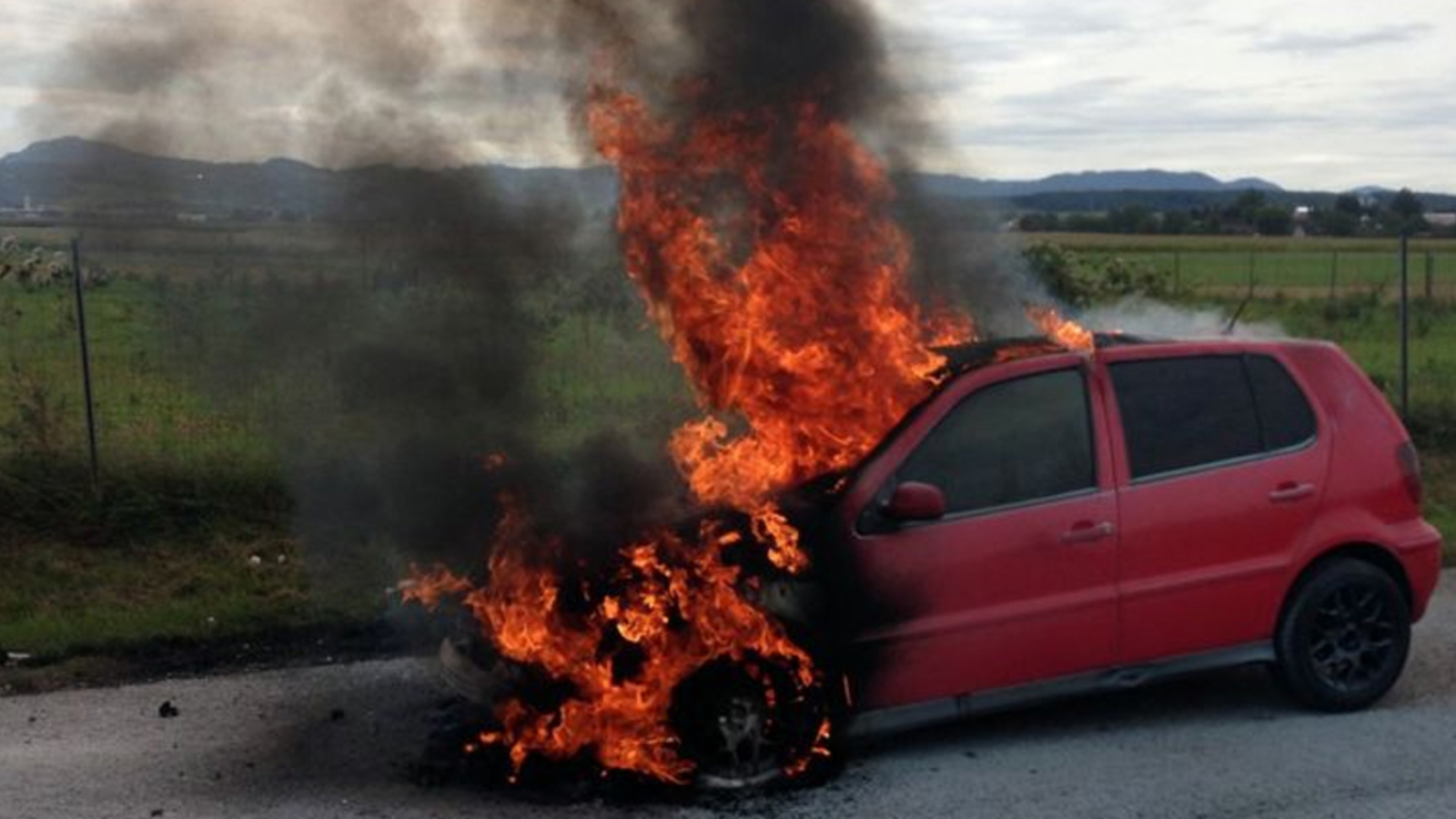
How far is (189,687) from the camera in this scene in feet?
26.0

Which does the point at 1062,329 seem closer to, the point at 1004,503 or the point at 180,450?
the point at 1004,503

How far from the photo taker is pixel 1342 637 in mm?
6898

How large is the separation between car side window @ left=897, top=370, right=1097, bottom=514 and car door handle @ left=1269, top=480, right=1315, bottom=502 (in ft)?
2.73

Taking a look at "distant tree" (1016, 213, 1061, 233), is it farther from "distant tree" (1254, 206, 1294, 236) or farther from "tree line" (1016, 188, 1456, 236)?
"distant tree" (1254, 206, 1294, 236)

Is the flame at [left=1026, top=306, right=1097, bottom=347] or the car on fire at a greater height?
the flame at [left=1026, top=306, right=1097, bottom=347]

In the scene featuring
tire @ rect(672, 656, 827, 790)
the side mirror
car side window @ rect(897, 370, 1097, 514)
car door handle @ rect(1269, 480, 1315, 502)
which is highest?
car side window @ rect(897, 370, 1097, 514)

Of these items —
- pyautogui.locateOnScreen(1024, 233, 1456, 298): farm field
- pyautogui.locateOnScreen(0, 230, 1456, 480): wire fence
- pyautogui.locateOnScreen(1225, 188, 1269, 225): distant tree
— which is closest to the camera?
pyautogui.locateOnScreen(0, 230, 1456, 480): wire fence

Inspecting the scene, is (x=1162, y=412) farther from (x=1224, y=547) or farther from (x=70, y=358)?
(x=70, y=358)

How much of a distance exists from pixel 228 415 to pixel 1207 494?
576cm

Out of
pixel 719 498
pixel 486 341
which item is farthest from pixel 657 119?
pixel 719 498

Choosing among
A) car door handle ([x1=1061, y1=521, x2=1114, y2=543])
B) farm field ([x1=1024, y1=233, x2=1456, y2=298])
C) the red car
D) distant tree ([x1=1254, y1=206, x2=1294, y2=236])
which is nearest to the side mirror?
the red car

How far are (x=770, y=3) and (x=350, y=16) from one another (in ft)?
6.26

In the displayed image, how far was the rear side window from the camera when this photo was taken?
21.9 feet

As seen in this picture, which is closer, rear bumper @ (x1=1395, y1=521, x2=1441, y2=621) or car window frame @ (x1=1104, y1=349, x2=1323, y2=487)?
car window frame @ (x1=1104, y1=349, x2=1323, y2=487)
